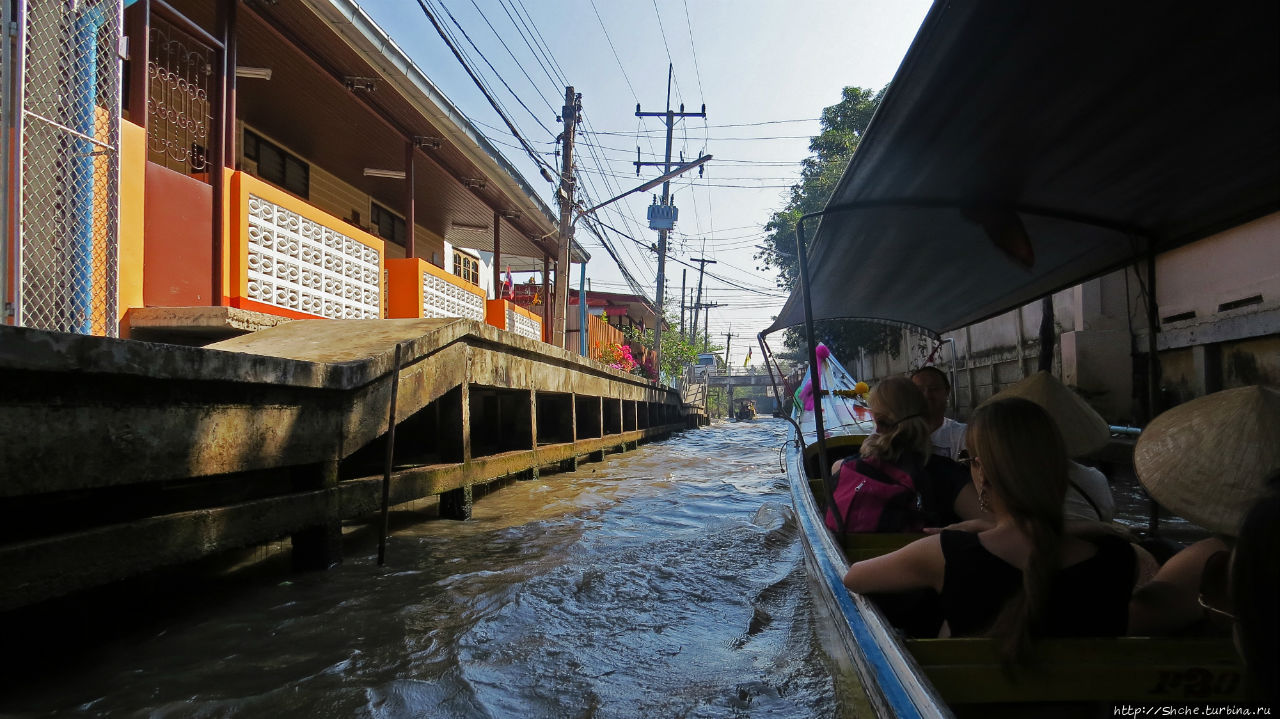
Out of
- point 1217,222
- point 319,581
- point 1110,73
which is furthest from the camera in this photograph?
point 319,581

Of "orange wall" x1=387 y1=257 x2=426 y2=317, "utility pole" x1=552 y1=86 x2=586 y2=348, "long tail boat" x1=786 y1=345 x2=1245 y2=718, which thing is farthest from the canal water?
"utility pole" x1=552 y1=86 x2=586 y2=348

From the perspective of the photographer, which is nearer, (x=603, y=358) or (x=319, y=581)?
(x=319, y=581)

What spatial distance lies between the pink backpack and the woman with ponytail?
113 centimetres

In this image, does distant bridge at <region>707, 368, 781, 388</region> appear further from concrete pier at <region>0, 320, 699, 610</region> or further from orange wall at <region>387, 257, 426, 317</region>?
concrete pier at <region>0, 320, 699, 610</region>

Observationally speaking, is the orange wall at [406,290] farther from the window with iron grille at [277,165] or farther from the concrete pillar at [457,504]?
the concrete pillar at [457,504]

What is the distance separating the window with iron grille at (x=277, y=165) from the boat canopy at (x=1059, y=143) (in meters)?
7.78

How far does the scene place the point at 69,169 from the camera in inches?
184

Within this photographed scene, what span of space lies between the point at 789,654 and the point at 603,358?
16.5 metres

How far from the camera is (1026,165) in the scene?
2945 millimetres

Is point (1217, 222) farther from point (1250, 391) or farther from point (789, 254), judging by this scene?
point (789, 254)

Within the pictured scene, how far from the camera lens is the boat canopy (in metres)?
1.95

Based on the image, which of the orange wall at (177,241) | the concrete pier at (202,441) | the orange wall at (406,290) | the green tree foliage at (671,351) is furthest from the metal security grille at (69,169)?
the green tree foliage at (671,351)

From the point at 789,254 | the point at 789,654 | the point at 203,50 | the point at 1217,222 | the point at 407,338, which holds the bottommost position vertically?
the point at 789,654

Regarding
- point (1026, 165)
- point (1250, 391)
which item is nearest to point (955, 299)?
point (1026, 165)
